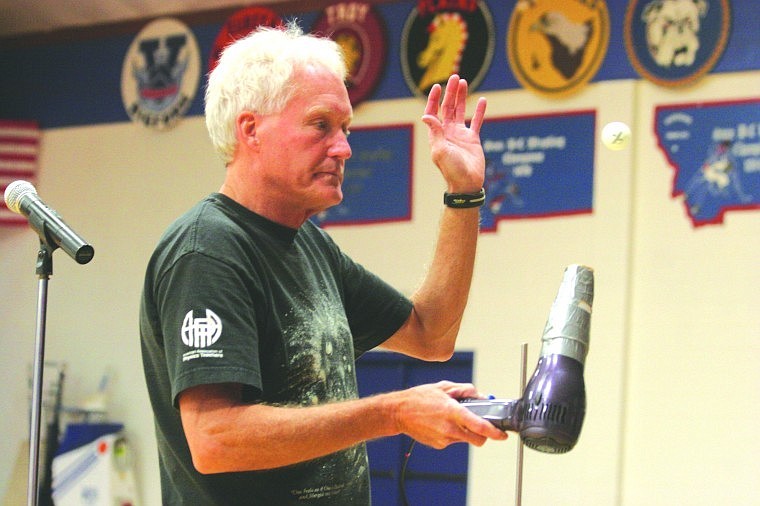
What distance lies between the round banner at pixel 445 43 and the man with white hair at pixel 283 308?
3.31 m

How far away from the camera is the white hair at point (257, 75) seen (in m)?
1.96

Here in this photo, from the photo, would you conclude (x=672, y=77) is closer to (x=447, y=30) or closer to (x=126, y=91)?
(x=447, y=30)

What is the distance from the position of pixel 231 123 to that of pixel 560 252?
3.35 meters

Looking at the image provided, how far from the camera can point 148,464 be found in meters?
6.02

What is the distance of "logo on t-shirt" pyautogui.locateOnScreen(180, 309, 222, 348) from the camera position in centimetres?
165

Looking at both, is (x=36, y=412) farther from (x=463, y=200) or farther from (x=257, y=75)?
(x=463, y=200)

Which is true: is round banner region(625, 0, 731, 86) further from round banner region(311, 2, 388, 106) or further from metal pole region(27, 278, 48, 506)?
metal pole region(27, 278, 48, 506)

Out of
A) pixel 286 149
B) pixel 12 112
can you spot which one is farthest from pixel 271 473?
pixel 12 112

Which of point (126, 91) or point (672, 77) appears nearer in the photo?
point (672, 77)

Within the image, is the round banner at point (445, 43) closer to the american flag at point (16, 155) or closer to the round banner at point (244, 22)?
the round banner at point (244, 22)

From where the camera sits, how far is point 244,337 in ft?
5.54

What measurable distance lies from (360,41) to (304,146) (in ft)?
13.0

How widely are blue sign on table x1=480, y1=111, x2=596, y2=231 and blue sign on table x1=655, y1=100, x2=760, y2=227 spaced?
405mm

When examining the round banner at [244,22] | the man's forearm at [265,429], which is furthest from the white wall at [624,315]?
the man's forearm at [265,429]
